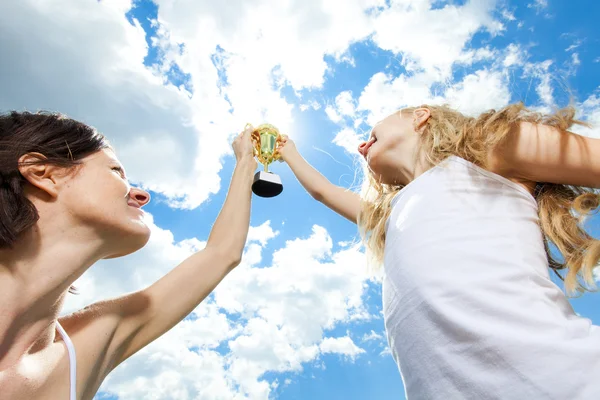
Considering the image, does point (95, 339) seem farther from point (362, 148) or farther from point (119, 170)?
point (362, 148)

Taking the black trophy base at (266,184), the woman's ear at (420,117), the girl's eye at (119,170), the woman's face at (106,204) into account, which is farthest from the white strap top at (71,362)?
the woman's ear at (420,117)

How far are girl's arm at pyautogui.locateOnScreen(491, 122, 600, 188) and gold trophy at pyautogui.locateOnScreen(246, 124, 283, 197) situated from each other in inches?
83.2

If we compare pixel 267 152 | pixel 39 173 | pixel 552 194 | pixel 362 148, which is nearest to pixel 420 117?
pixel 362 148

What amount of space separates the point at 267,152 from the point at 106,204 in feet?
7.21

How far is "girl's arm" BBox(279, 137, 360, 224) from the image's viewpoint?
3688 millimetres

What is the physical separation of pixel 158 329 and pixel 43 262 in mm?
777

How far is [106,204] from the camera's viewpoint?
2.35m

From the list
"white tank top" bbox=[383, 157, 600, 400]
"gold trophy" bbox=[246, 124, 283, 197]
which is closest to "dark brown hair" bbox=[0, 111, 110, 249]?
"gold trophy" bbox=[246, 124, 283, 197]

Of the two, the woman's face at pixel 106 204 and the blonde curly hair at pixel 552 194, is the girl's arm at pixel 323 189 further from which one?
the woman's face at pixel 106 204

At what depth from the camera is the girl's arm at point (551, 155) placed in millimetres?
2264

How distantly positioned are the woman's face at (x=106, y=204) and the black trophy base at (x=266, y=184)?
4.92 ft

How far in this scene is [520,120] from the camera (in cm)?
250

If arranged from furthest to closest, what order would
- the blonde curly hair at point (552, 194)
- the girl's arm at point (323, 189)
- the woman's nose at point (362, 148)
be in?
the girl's arm at point (323, 189)
the woman's nose at point (362, 148)
the blonde curly hair at point (552, 194)

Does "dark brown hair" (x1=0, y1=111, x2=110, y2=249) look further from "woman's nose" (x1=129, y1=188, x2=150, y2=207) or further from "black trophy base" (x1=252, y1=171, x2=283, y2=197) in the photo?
"black trophy base" (x1=252, y1=171, x2=283, y2=197)
